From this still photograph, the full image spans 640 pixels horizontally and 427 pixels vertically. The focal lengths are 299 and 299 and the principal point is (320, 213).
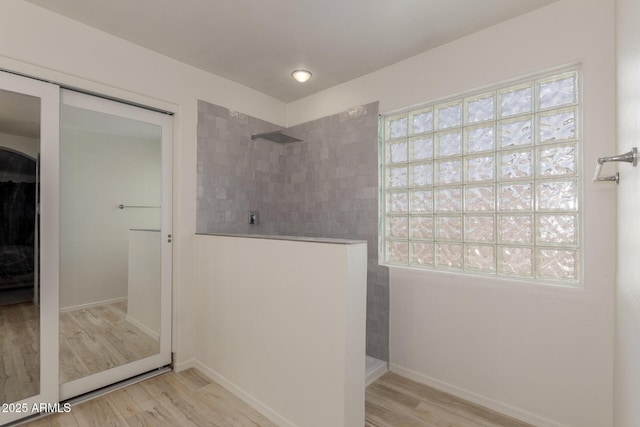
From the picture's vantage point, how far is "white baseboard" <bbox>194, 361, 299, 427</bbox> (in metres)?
1.77

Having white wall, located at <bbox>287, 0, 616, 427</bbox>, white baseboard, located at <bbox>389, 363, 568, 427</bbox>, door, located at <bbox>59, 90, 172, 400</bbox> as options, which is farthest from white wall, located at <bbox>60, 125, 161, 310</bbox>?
white baseboard, located at <bbox>389, 363, 568, 427</bbox>

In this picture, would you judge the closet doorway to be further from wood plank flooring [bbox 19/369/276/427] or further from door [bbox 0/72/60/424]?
wood plank flooring [bbox 19/369/276/427]

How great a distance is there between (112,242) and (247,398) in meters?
1.46

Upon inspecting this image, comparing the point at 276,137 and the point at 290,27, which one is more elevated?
the point at 290,27

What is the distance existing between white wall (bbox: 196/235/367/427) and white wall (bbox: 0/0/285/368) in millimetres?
270

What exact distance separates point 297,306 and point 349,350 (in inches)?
14.9

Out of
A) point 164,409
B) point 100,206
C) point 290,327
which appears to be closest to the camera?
point 290,327

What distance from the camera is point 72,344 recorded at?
6.56ft

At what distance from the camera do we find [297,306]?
1707 millimetres

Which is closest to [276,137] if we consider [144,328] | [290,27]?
[290,27]

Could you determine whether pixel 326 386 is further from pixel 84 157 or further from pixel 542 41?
pixel 542 41

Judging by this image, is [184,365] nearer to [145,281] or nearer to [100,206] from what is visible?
[145,281]

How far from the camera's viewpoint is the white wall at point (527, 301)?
1598 millimetres

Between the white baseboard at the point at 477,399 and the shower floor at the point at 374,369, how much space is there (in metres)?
0.07
